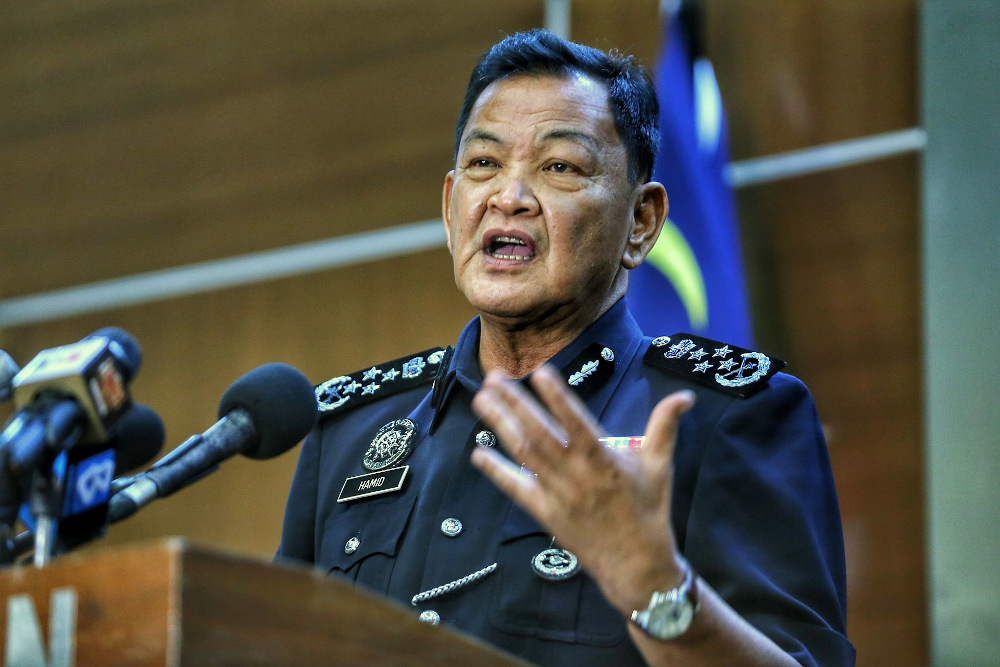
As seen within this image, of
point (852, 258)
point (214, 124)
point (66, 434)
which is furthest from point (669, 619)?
point (214, 124)

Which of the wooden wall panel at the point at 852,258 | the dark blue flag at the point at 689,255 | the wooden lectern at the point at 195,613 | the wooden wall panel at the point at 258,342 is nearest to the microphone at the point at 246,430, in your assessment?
the wooden lectern at the point at 195,613

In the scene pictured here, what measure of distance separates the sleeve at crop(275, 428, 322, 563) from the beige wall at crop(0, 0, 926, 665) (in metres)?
1.95

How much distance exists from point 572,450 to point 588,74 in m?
1.03

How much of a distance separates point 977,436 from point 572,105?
1892 millimetres

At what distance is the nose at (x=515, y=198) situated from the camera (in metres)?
1.81

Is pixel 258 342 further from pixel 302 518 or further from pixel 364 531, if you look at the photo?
pixel 364 531

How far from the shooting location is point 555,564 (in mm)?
1542

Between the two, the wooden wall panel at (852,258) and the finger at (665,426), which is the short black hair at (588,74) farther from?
the wooden wall panel at (852,258)

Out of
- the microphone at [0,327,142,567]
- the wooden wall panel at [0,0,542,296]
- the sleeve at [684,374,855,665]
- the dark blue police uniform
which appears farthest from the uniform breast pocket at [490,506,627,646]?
the wooden wall panel at [0,0,542,296]

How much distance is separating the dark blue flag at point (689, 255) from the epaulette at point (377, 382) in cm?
152

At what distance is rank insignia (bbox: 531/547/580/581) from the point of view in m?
1.53

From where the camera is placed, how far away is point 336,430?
2.02 m

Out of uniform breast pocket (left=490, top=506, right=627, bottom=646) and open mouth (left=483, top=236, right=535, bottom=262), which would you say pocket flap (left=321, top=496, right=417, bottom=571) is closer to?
uniform breast pocket (left=490, top=506, right=627, bottom=646)

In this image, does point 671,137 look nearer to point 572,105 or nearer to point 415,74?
point 415,74
